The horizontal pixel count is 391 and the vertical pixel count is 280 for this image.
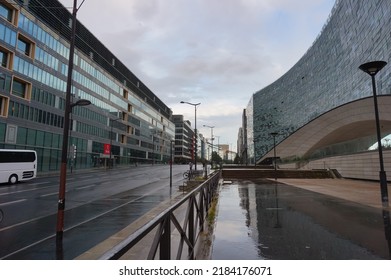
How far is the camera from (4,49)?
37500 millimetres

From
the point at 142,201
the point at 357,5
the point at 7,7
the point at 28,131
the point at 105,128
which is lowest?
the point at 142,201

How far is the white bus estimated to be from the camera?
85.6ft

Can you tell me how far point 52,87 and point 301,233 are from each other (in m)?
50.3

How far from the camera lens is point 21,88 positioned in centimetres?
4188

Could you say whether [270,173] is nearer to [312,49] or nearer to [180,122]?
[312,49]

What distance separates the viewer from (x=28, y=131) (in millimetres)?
42312

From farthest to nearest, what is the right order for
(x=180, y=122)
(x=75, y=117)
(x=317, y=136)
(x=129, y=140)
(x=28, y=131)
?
1. (x=180, y=122)
2. (x=129, y=140)
3. (x=317, y=136)
4. (x=75, y=117)
5. (x=28, y=131)

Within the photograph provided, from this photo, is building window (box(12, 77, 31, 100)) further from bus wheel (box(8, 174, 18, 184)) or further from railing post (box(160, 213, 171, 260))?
railing post (box(160, 213, 171, 260))

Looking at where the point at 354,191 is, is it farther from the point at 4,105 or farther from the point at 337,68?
the point at 337,68
